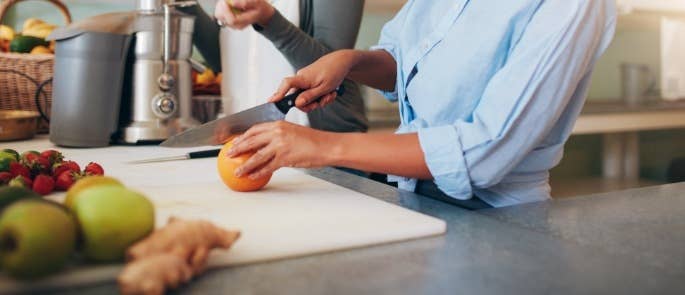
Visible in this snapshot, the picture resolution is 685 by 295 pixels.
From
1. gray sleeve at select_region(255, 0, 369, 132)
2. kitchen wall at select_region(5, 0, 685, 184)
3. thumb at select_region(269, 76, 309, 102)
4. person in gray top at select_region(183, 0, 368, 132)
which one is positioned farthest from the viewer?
kitchen wall at select_region(5, 0, 685, 184)

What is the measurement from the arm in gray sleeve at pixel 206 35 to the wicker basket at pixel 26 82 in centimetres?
36

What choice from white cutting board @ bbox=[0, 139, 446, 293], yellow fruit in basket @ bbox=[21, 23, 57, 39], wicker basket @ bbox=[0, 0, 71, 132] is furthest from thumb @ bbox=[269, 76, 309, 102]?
yellow fruit in basket @ bbox=[21, 23, 57, 39]

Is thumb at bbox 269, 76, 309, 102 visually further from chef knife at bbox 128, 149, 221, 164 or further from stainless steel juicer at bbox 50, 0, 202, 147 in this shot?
stainless steel juicer at bbox 50, 0, 202, 147

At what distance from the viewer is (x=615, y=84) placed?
3365 mm

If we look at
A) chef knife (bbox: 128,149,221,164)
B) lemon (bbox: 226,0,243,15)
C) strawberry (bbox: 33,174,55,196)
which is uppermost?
lemon (bbox: 226,0,243,15)

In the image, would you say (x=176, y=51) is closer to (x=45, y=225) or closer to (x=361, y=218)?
(x=361, y=218)

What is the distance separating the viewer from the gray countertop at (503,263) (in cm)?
48

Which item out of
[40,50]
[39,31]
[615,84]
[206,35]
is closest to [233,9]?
[206,35]

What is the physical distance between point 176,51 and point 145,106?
0.14m

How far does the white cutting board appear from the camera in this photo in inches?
21.5

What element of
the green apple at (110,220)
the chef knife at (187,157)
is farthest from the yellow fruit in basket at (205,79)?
the green apple at (110,220)

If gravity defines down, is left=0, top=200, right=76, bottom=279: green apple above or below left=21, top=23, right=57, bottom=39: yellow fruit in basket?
below

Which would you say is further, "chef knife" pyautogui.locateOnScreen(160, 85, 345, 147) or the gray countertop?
"chef knife" pyautogui.locateOnScreen(160, 85, 345, 147)

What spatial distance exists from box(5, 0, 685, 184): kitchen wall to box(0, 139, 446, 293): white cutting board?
163 cm
